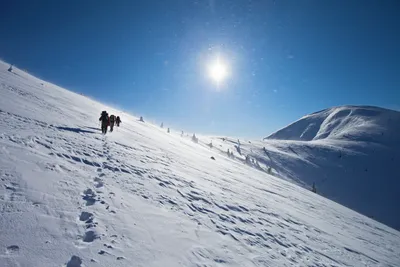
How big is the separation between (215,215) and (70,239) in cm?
511

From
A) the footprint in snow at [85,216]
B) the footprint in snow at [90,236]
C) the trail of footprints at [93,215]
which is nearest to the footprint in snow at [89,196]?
the trail of footprints at [93,215]

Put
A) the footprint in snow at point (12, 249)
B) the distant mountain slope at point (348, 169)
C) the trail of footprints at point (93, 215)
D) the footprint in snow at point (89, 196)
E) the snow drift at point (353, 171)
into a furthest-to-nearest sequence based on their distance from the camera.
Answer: the snow drift at point (353, 171) < the distant mountain slope at point (348, 169) < the footprint in snow at point (89, 196) < the trail of footprints at point (93, 215) < the footprint in snow at point (12, 249)

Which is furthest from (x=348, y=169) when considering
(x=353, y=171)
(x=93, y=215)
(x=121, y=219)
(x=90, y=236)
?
(x=90, y=236)

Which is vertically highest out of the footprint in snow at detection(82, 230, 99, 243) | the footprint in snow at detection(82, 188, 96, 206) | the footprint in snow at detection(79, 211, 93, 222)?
the footprint in snow at detection(82, 188, 96, 206)

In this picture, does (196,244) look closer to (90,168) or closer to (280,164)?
(90,168)

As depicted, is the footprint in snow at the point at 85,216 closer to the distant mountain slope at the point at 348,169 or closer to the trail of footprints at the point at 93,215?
the trail of footprints at the point at 93,215

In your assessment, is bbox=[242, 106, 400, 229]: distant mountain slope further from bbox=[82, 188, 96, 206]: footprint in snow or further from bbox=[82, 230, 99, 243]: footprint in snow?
bbox=[82, 230, 99, 243]: footprint in snow

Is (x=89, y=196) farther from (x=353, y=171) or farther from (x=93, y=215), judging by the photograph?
(x=353, y=171)

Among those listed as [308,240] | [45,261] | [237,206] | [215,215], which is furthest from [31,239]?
[308,240]

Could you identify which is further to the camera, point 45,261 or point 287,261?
point 287,261

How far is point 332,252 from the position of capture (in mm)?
9000

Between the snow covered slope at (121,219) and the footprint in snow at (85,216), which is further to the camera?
the footprint in snow at (85,216)

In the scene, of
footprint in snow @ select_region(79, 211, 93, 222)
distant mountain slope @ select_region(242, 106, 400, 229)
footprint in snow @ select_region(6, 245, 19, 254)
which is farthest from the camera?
distant mountain slope @ select_region(242, 106, 400, 229)

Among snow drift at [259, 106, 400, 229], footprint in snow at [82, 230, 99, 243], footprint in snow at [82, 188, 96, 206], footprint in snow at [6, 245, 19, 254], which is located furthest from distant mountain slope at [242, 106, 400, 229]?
footprint in snow at [6, 245, 19, 254]
